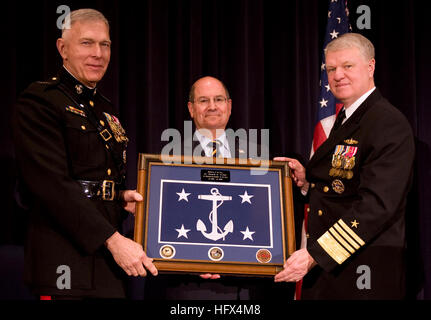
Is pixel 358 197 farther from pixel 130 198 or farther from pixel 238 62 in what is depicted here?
pixel 238 62

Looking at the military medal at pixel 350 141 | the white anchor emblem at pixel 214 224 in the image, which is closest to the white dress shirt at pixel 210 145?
the white anchor emblem at pixel 214 224

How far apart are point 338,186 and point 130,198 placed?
1.11 metres

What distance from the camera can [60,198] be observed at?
2143mm

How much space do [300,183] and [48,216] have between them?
1.51m

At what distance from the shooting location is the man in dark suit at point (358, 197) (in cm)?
224

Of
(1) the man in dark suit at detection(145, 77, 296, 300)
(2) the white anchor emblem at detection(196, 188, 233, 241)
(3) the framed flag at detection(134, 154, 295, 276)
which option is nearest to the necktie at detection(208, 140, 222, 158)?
(1) the man in dark suit at detection(145, 77, 296, 300)

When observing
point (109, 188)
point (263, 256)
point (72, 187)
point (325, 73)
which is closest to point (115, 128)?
point (109, 188)

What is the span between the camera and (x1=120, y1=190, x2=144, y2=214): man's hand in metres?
2.42

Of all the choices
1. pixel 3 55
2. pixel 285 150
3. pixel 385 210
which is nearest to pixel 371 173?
pixel 385 210

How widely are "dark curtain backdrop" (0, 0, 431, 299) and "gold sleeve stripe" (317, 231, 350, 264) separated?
4.66 feet

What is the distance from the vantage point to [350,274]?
7.61ft

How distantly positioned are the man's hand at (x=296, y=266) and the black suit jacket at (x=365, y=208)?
0.07m

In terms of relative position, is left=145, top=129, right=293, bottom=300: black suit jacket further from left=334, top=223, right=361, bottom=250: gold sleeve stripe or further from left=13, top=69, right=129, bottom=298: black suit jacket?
left=334, top=223, right=361, bottom=250: gold sleeve stripe

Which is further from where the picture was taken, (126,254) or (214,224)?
(214,224)
